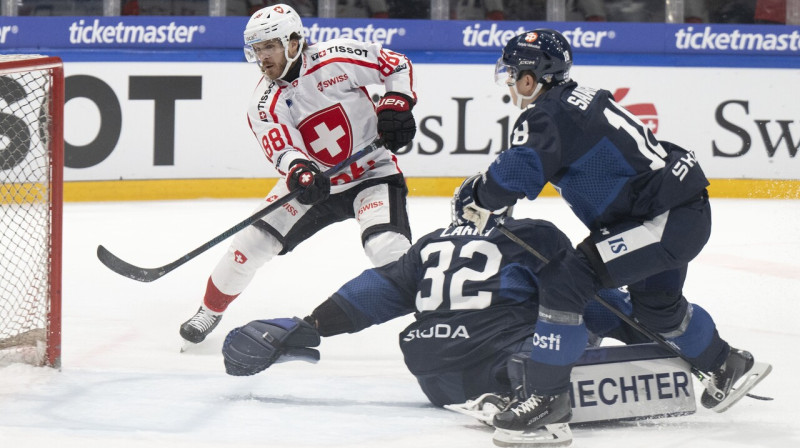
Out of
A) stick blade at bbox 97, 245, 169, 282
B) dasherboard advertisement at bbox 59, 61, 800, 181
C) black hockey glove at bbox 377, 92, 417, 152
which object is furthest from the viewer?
dasherboard advertisement at bbox 59, 61, 800, 181

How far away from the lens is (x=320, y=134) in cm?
380

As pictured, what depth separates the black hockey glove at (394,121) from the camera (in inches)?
143

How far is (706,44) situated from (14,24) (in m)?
4.05

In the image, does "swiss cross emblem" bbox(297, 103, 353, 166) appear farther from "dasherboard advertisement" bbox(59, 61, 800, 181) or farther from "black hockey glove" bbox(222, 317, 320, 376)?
Result: "dasherboard advertisement" bbox(59, 61, 800, 181)

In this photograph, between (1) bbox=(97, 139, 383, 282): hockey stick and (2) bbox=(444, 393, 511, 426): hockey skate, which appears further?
(1) bbox=(97, 139, 383, 282): hockey stick

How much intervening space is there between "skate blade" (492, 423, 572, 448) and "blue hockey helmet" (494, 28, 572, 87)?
2.62 ft

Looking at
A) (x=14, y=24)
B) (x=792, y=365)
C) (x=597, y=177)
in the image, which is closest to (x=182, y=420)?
(x=597, y=177)

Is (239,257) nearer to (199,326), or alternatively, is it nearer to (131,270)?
(199,326)

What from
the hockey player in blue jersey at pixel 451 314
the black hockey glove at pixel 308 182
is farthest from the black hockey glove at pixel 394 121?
the hockey player in blue jersey at pixel 451 314

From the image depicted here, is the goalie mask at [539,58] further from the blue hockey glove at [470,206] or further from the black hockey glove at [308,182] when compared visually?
the black hockey glove at [308,182]

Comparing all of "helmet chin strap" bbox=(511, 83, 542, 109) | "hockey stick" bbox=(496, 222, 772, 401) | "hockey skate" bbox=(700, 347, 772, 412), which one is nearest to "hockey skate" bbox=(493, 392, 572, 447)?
"hockey stick" bbox=(496, 222, 772, 401)

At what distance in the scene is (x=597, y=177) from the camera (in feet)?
8.77

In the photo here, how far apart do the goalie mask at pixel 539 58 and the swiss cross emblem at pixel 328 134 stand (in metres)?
1.09

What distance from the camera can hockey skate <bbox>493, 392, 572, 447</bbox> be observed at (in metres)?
2.58
